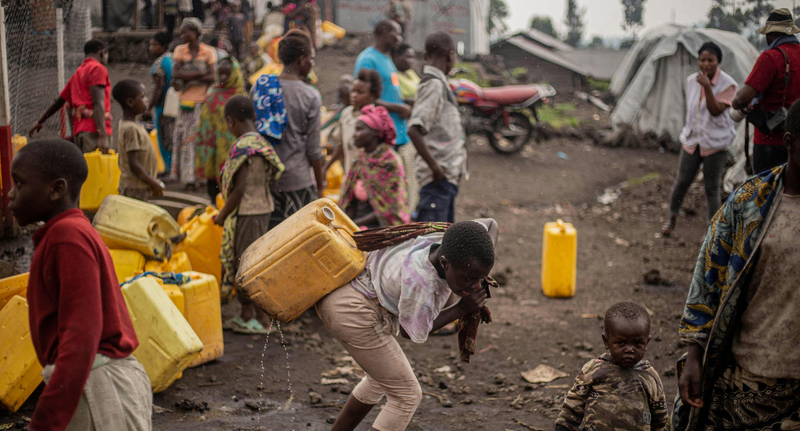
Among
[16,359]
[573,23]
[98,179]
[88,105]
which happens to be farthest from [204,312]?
[573,23]

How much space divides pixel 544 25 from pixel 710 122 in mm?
30607

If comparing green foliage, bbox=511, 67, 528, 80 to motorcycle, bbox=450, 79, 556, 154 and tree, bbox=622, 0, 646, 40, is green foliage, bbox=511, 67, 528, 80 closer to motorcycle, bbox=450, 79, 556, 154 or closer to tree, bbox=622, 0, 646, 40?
motorcycle, bbox=450, 79, 556, 154

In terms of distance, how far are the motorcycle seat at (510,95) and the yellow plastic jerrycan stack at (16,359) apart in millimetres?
10291

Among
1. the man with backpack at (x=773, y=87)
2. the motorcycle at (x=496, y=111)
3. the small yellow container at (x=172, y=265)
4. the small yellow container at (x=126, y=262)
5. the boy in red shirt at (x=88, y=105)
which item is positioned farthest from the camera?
the motorcycle at (x=496, y=111)

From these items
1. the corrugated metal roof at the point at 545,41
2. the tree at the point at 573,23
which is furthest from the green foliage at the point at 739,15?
the tree at the point at 573,23

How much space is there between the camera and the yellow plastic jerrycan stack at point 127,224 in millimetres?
4551

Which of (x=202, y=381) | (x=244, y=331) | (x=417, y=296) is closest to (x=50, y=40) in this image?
(x=244, y=331)

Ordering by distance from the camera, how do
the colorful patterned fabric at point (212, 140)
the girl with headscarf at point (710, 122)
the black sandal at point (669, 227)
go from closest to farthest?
1. the colorful patterned fabric at point (212, 140)
2. the girl with headscarf at point (710, 122)
3. the black sandal at point (669, 227)

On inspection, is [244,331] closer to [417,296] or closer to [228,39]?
[417,296]

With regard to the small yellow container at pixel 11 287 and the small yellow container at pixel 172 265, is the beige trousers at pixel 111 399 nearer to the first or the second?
the small yellow container at pixel 11 287

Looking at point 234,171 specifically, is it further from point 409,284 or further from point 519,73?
point 519,73

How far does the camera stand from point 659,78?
13.8 metres

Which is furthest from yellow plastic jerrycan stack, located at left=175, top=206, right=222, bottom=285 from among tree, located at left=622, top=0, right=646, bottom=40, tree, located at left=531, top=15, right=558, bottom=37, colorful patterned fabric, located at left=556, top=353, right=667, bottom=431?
tree, located at left=531, top=15, right=558, bottom=37

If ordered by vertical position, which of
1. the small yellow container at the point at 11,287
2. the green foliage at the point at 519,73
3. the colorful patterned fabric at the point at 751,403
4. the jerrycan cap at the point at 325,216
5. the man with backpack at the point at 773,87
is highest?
the man with backpack at the point at 773,87
